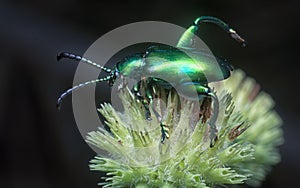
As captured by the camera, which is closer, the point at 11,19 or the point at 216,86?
the point at 216,86

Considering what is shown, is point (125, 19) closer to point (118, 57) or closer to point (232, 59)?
point (118, 57)

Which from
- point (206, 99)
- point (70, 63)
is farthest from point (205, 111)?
point (70, 63)

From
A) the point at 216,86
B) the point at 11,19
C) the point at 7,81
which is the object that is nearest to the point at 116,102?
the point at 216,86

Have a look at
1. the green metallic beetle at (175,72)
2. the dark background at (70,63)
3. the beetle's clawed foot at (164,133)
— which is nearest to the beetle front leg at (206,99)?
the green metallic beetle at (175,72)

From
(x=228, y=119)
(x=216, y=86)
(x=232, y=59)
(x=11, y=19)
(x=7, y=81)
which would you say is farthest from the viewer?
(x=232, y=59)

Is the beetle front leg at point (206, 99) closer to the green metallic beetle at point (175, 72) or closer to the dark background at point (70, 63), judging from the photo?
the green metallic beetle at point (175, 72)

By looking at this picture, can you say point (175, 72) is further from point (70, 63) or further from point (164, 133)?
point (70, 63)
